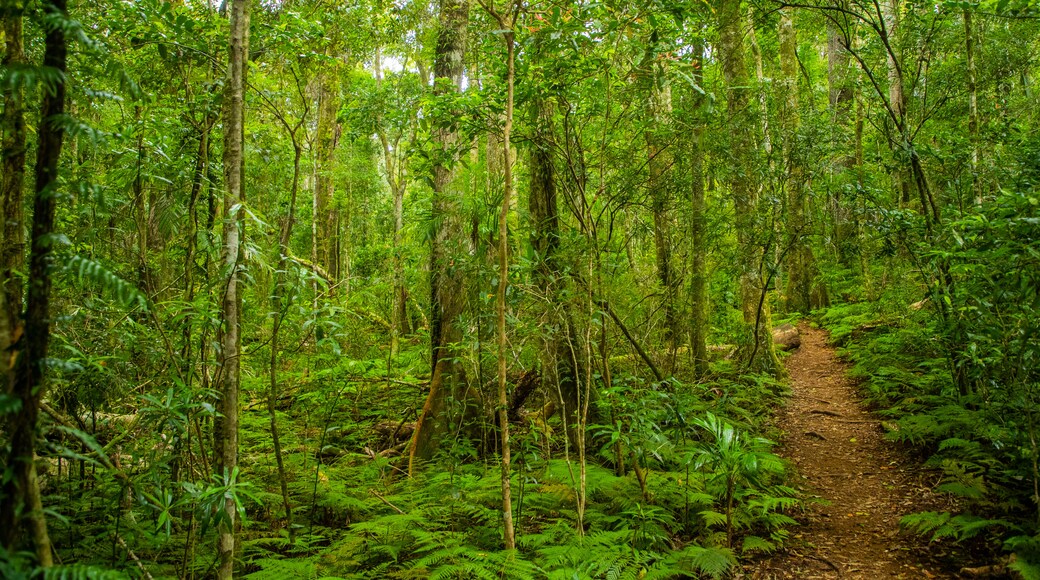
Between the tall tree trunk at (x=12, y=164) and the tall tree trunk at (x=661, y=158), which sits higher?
the tall tree trunk at (x=661, y=158)

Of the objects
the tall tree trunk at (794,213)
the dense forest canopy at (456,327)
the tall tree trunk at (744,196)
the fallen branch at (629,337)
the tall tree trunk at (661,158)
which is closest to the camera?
the dense forest canopy at (456,327)

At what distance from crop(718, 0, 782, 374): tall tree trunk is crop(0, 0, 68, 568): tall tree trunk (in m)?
7.15

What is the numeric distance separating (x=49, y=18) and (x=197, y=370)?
321cm

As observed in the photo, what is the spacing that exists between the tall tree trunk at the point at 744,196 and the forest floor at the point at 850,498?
3.25ft

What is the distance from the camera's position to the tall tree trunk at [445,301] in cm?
573

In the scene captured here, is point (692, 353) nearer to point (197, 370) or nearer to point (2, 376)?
point (197, 370)

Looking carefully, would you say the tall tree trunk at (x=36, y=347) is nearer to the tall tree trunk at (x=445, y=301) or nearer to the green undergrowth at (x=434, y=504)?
the green undergrowth at (x=434, y=504)

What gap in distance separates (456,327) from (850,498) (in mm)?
4661

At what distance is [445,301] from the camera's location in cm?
676

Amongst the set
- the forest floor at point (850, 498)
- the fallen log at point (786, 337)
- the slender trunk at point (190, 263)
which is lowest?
the forest floor at point (850, 498)

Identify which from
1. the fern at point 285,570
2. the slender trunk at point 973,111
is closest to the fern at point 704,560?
the fern at point 285,570

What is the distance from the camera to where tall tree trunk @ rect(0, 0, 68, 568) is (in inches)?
66.8

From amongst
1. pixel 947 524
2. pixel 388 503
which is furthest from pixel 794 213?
pixel 388 503

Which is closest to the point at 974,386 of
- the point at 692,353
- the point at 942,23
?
the point at 692,353
